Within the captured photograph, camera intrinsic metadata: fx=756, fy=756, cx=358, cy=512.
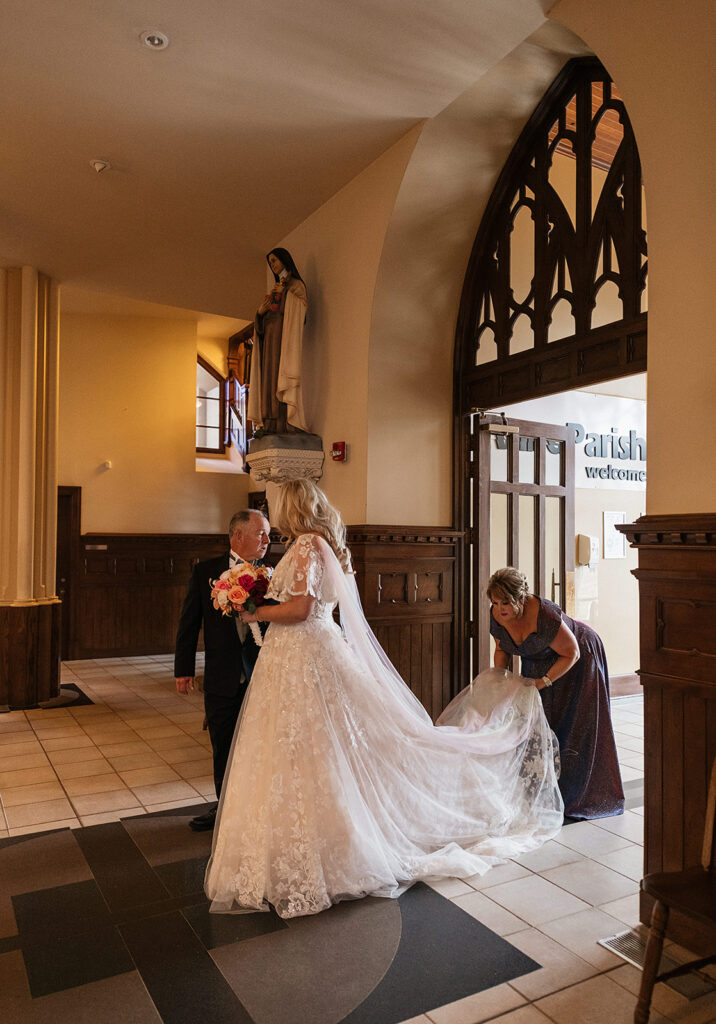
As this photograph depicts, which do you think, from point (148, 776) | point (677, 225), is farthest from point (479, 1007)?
point (148, 776)

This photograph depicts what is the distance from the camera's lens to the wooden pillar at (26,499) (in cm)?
727

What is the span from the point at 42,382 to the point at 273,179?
139 inches

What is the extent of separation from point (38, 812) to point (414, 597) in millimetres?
2751

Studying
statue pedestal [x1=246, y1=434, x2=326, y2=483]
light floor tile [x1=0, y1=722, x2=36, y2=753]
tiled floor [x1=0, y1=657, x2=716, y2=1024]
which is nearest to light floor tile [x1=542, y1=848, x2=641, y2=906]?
tiled floor [x1=0, y1=657, x2=716, y2=1024]

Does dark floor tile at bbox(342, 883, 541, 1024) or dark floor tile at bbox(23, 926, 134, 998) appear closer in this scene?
dark floor tile at bbox(342, 883, 541, 1024)

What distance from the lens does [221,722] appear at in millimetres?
4078

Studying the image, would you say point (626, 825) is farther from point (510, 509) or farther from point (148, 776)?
point (148, 776)

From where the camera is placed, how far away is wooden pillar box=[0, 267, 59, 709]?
7270 millimetres

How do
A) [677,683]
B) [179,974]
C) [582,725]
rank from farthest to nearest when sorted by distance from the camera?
1. [582,725]
2. [677,683]
3. [179,974]

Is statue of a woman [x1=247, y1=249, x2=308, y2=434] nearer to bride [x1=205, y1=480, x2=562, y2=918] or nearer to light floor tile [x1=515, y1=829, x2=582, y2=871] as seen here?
bride [x1=205, y1=480, x2=562, y2=918]

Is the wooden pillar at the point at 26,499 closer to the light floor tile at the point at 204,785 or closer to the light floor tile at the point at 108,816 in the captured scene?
the light floor tile at the point at 204,785

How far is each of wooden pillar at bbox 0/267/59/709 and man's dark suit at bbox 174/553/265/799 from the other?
3924 millimetres

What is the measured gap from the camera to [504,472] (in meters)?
5.81

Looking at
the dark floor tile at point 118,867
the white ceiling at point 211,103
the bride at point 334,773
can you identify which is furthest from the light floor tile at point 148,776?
the white ceiling at point 211,103
